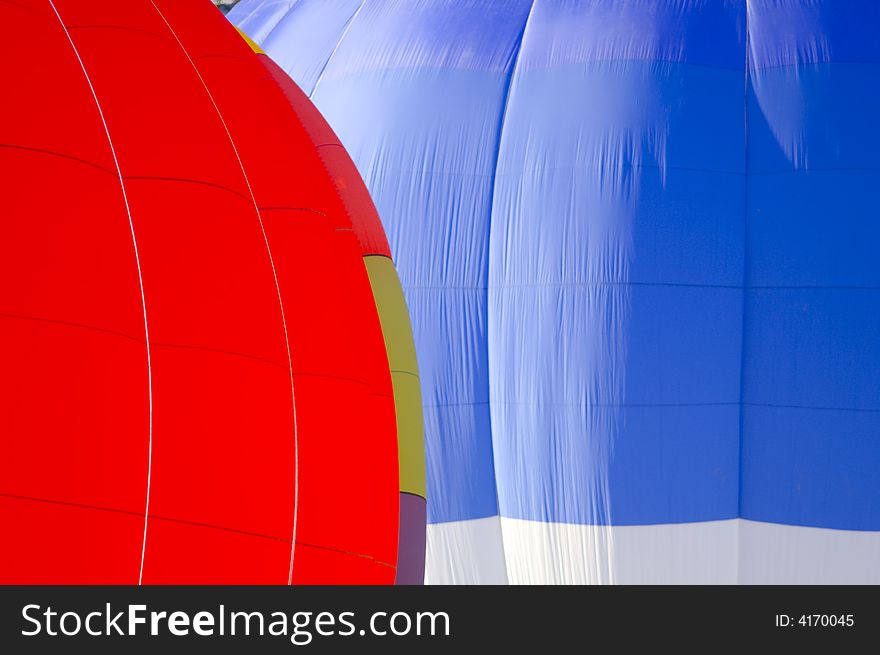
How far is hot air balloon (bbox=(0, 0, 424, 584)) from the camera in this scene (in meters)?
2.04

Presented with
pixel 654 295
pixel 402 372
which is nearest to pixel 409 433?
pixel 402 372

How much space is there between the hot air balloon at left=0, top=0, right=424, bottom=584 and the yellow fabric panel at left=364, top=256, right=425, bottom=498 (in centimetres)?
57

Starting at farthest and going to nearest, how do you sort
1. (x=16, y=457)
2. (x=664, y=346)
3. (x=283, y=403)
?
(x=664, y=346), (x=283, y=403), (x=16, y=457)

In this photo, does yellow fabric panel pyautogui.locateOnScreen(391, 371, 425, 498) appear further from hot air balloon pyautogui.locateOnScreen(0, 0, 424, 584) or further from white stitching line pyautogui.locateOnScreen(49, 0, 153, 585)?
white stitching line pyautogui.locateOnScreen(49, 0, 153, 585)

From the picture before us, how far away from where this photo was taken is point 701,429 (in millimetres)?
5098

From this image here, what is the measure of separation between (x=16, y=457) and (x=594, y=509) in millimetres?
3415

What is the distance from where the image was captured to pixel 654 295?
5102 millimetres

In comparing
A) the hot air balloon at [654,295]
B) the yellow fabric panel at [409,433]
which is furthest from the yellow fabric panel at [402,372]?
the hot air balloon at [654,295]

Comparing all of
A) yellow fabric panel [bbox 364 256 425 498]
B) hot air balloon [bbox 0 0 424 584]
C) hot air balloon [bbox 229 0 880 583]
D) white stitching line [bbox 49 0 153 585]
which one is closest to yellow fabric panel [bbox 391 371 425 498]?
yellow fabric panel [bbox 364 256 425 498]

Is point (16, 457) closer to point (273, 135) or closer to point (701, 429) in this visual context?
point (273, 135)

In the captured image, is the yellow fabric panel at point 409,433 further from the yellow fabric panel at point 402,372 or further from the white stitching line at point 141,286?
the white stitching line at point 141,286

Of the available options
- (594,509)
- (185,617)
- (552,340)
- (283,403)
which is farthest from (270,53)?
(185,617)

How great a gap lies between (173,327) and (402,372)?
122 cm

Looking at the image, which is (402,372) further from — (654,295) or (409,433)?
(654,295)
